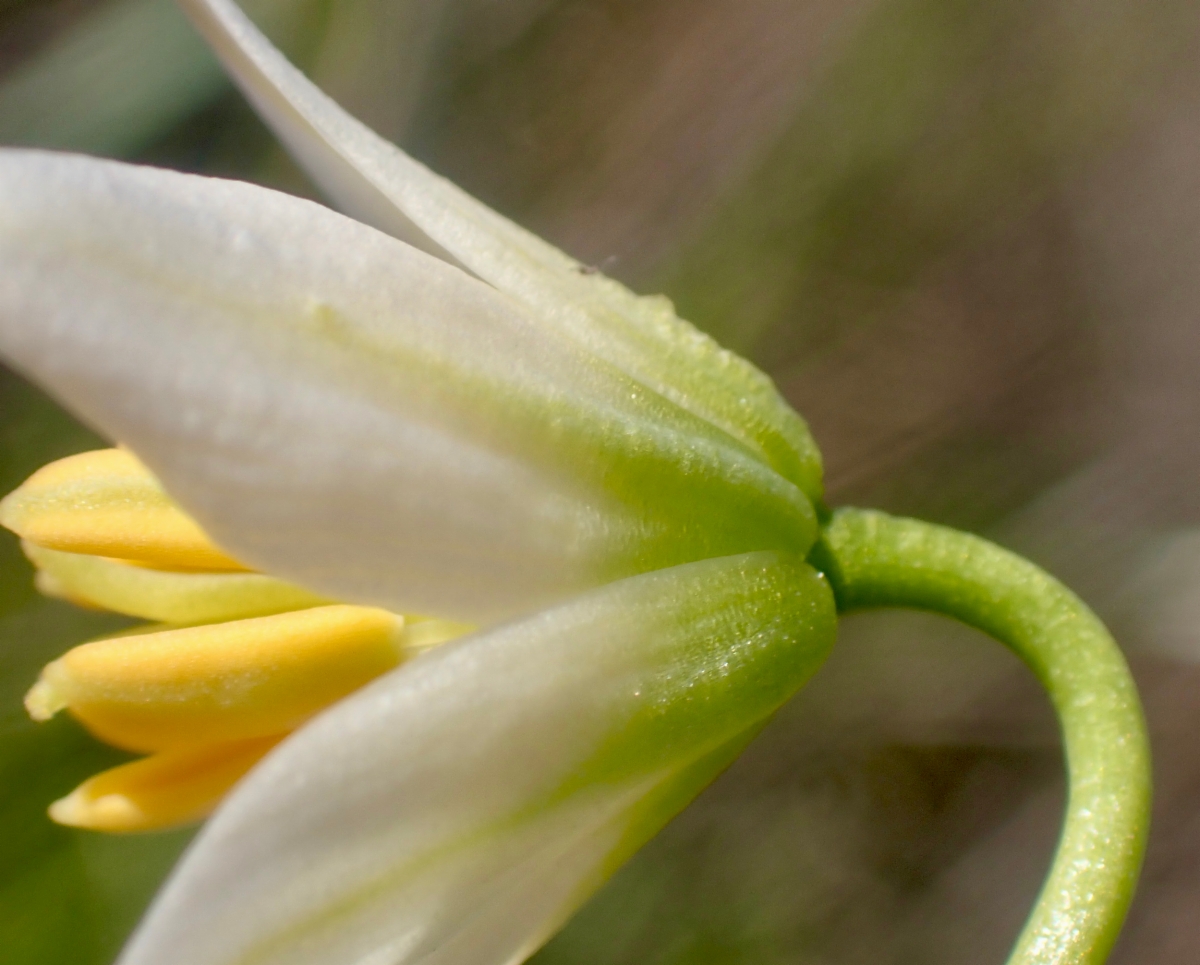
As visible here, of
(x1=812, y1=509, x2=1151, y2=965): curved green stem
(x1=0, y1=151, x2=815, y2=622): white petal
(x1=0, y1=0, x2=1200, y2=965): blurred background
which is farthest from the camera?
(x1=0, y1=0, x2=1200, y2=965): blurred background

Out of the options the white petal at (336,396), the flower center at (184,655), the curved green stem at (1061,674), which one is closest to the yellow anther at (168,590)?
the flower center at (184,655)

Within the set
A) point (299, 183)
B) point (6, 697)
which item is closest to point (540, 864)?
point (6, 697)

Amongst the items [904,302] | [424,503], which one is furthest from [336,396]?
[904,302]

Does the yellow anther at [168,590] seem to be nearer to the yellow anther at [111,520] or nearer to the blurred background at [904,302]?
the yellow anther at [111,520]

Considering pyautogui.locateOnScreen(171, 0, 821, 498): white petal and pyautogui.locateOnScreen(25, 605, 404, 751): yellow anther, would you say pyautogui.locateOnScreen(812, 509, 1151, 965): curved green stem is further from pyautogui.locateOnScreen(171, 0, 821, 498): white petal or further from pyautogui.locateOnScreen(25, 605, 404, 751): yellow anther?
pyautogui.locateOnScreen(25, 605, 404, 751): yellow anther

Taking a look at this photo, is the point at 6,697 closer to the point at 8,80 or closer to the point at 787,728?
the point at 8,80

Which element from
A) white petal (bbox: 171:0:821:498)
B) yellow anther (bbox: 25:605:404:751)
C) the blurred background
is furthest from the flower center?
the blurred background

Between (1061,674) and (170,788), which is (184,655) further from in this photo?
(1061,674)
